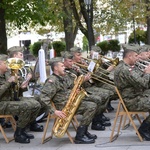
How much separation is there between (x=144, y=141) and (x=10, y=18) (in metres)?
7.66

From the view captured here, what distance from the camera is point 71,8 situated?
810 inches

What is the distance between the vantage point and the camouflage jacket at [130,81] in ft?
22.8

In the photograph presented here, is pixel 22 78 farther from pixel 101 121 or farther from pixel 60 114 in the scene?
pixel 101 121

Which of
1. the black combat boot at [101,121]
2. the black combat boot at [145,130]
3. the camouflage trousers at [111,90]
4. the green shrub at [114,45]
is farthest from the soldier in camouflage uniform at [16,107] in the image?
the green shrub at [114,45]

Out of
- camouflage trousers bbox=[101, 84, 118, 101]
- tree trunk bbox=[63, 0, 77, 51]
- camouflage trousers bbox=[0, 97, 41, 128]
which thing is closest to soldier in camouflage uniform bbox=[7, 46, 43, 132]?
camouflage trousers bbox=[0, 97, 41, 128]

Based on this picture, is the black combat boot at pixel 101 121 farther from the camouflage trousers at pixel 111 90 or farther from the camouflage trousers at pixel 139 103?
the camouflage trousers at pixel 139 103

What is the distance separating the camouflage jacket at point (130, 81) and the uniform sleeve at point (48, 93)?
1.02 meters

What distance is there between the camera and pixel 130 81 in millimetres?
7062

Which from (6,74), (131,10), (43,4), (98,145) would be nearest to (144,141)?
(98,145)

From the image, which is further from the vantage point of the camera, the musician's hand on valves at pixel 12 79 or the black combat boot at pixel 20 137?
the black combat boot at pixel 20 137

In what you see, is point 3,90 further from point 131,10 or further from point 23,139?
point 131,10

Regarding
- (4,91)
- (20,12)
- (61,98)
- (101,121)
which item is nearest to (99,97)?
(101,121)

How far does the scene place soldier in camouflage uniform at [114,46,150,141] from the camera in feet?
22.9

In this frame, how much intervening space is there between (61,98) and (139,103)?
130 cm
